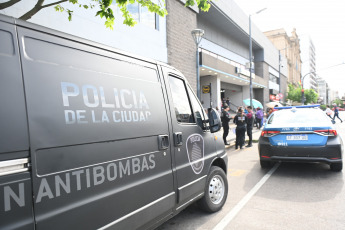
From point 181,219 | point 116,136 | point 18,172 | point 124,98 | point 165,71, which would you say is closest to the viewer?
point 18,172

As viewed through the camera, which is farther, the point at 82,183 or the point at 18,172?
the point at 82,183

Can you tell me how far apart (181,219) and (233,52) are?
2670cm

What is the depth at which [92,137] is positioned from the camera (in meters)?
1.93

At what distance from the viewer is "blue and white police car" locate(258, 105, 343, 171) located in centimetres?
503

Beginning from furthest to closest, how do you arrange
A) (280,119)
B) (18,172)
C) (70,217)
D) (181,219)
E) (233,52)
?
(233,52)
(280,119)
(181,219)
(70,217)
(18,172)

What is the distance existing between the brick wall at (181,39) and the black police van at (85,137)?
36.3ft

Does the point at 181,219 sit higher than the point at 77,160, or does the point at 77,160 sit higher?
the point at 77,160

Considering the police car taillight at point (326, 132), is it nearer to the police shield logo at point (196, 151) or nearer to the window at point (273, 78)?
the police shield logo at point (196, 151)

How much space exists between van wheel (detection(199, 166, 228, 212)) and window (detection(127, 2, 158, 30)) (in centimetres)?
944

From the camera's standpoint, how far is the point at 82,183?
184cm

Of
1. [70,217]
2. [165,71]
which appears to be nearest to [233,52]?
[165,71]

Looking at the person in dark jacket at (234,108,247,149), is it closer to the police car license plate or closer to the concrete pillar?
the police car license plate

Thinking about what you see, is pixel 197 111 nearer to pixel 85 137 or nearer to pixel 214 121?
pixel 214 121

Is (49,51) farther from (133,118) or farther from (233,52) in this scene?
(233,52)
